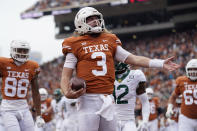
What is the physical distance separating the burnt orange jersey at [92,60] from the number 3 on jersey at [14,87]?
76.8 inches

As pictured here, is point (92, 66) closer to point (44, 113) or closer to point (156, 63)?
point (156, 63)

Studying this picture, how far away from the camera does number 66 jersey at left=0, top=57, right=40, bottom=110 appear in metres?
5.52

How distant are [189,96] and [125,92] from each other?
1.86 metres

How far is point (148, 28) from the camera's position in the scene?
28297 millimetres

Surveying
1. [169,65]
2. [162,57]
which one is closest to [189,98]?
[169,65]

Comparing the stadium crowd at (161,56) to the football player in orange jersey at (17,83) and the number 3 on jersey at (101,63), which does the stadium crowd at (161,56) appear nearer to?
the football player in orange jersey at (17,83)

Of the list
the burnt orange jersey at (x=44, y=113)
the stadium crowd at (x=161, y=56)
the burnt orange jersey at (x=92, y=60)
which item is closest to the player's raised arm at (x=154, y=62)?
the burnt orange jersey at (x=92, y=60)

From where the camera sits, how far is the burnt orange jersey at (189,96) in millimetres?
6887

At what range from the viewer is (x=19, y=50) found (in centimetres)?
560

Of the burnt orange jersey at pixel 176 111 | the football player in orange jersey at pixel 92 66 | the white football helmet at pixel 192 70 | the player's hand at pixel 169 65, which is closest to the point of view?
the player's hand at pixel 169 65

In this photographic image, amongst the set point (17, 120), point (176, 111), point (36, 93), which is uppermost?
point (36, 93)

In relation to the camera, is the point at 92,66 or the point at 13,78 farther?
the point at 13,78

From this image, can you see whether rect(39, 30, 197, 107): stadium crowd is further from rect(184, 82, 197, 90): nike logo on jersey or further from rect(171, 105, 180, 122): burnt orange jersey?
rect(184, 82, 197, 90): nike logo on jersey

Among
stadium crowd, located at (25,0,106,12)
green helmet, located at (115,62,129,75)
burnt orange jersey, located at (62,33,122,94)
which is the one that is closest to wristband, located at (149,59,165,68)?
burnt orange jersey, located at (62,33,122,94)
